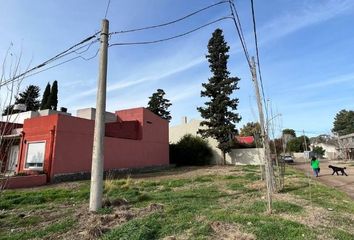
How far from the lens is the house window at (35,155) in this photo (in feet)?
64.8

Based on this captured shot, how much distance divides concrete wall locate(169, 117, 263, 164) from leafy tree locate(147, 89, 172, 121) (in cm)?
1100

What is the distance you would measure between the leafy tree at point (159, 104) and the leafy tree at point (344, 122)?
232 ft

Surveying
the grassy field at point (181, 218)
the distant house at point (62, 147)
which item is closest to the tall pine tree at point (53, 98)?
the distant house at point (62, 147)

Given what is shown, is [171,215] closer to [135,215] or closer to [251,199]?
[135,215]

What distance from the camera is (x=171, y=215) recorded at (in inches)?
303

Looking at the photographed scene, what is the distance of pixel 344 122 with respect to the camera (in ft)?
338

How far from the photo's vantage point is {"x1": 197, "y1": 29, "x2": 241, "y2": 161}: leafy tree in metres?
36.4

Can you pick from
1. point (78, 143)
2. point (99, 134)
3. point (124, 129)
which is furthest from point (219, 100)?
point (99, 134)

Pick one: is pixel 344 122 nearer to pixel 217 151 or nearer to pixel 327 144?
pixel 327 144

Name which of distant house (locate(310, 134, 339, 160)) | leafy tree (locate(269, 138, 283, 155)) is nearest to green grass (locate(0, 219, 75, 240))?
leafy tree (locate(269, 138, 283, 155))

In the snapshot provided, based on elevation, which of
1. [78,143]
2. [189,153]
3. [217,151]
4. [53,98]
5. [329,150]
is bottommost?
[78,143]

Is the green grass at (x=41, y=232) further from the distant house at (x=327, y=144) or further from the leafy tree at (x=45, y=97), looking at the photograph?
the distant house at (x=327, y=144)

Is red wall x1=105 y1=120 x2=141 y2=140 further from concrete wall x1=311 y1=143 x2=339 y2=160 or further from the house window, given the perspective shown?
concrete wall x1=311 y1=143 x2=339 y2=160

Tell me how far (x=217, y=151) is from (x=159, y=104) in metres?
21.3
